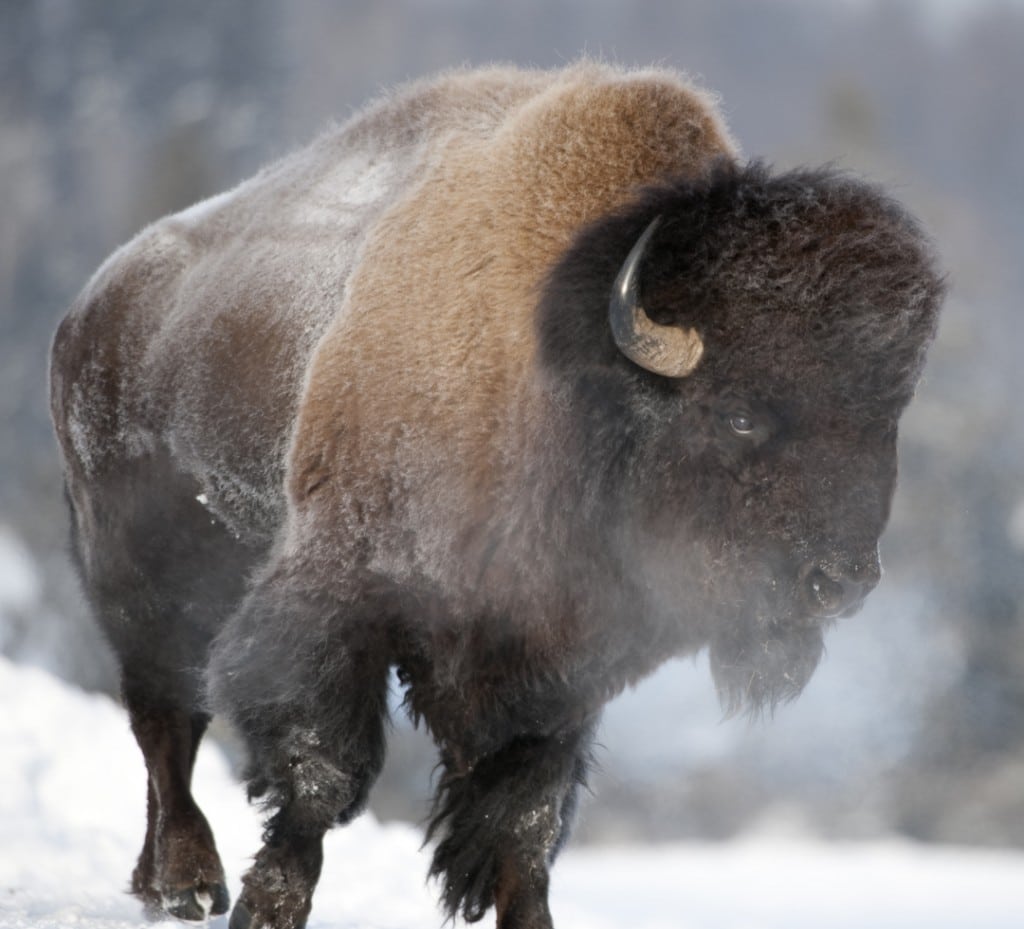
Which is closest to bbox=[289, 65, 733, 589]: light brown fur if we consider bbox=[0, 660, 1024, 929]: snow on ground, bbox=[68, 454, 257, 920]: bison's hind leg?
bbox=[68, 454, 257, 920]: bison's hind leg

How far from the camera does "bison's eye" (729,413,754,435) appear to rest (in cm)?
356

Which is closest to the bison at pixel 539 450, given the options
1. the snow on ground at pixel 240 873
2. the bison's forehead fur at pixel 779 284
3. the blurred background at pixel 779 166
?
the bison's forehead fur at pixel 779 284

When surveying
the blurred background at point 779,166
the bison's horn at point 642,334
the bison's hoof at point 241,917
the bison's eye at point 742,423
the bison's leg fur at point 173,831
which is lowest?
the bison's hoof at point 241,917

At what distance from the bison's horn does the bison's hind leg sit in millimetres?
1591

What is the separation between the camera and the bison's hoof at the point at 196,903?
4.73 meters

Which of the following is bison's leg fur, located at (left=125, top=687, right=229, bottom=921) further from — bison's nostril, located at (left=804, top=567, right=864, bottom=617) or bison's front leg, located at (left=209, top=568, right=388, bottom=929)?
bison's nostril, located at (left=804, top=567, right=864, bottom=617)

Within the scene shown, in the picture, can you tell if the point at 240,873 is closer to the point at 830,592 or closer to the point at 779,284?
the point at 830,592

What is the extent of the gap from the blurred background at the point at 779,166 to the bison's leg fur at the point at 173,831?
72 cm

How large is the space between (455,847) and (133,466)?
1741 mm

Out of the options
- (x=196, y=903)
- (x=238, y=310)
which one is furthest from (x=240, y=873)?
(x=238, y=310)

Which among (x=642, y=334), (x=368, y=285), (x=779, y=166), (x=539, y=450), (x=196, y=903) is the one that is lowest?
(x=196, y=903)

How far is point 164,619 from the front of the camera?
5.11m

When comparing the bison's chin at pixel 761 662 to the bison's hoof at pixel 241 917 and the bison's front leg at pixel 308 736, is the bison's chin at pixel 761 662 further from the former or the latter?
the bison's hoof at pixel 241 917

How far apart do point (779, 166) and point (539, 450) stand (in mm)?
1409
